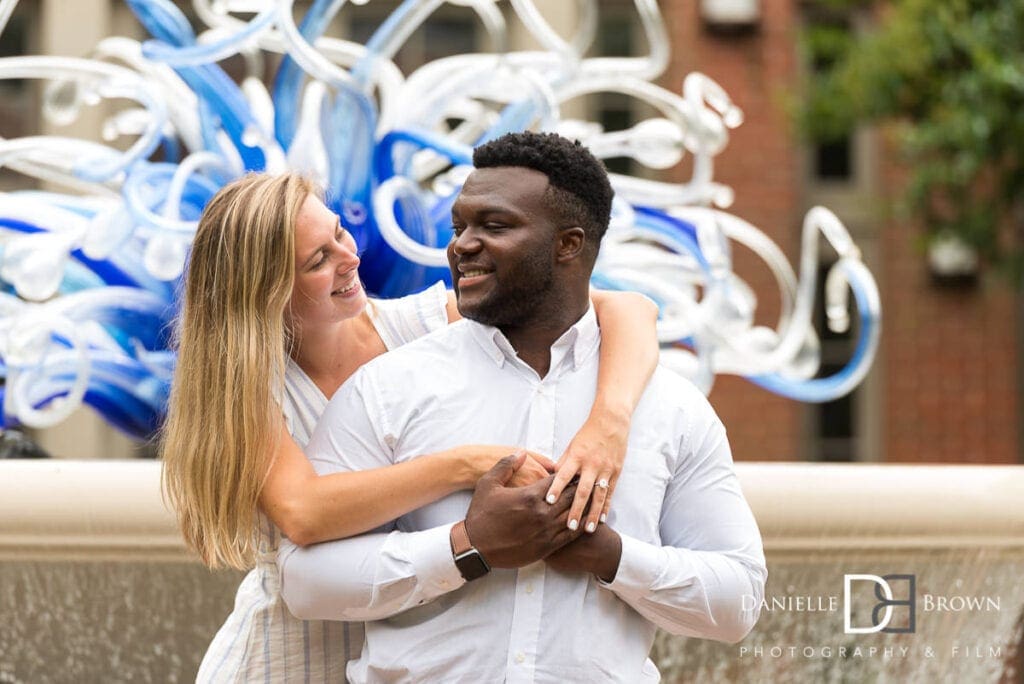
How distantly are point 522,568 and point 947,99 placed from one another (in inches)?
260

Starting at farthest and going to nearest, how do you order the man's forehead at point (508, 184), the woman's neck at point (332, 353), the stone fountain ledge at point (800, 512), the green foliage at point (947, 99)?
the green foliage at point (947, 99) → the stone fountain ledge at point (800, 512) → the woman's neck at point (332, 353) → the man's forehead at point (508, 184)

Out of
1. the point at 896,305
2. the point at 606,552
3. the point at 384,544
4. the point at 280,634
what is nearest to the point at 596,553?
the point at 606,552

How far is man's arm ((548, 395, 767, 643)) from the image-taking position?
1763 millimetres

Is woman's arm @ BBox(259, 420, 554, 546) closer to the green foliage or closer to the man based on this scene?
the man

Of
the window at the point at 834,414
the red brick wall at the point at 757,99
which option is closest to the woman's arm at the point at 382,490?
the red brick wall at the point at 757,99

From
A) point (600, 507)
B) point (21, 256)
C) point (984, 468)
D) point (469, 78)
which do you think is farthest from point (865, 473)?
point (21, 256)

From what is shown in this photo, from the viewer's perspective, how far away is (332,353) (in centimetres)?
213

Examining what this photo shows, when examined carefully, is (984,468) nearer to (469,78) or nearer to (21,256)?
(469,78)

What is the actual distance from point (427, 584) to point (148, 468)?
1060 mm

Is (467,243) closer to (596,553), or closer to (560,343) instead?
(560,343)

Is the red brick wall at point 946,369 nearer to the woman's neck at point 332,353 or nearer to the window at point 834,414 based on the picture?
the window at point 834,414

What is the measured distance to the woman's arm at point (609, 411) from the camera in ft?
5.73

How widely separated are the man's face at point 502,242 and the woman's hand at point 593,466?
0.17 m

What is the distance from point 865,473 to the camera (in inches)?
106
